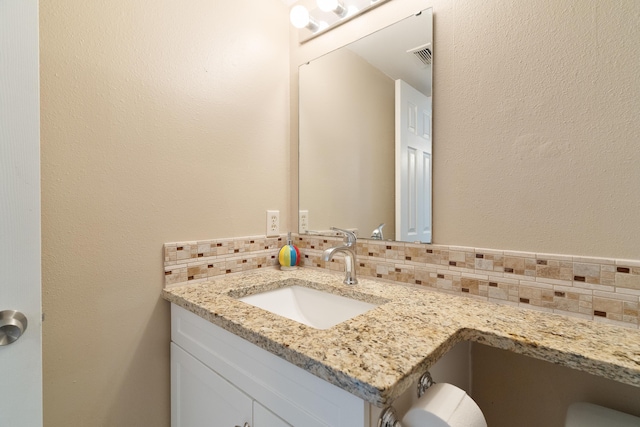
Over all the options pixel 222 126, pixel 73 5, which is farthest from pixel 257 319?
pixel 73 5

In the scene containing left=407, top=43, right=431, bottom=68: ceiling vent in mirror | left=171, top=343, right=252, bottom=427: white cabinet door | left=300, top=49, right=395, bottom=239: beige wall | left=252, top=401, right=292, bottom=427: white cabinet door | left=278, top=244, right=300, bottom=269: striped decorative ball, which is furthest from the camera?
left=278, top=244, right=300, bottom=269: striped decorative ball

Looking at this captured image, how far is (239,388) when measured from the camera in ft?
2.47

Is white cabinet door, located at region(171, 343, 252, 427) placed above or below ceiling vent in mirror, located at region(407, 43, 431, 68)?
below

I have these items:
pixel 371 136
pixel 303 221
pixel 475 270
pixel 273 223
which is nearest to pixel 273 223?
pixel 273 223

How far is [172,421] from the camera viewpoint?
40.6 inches

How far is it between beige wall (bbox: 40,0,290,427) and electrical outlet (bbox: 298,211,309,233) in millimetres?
253

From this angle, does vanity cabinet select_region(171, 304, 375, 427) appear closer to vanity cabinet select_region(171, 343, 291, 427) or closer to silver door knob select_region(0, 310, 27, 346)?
vanity cabinet select_region(171, 343, 291, 427)

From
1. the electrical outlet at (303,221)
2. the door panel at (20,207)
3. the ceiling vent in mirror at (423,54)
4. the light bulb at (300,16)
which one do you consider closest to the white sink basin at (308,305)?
the electrical outlet at (303,221)

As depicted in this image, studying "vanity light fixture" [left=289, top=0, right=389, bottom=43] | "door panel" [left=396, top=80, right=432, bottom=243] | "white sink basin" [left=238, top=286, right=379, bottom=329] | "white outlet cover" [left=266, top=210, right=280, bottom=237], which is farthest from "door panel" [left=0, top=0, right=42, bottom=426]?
"door panel" [left=396, top=80, right=432, bottom=243]

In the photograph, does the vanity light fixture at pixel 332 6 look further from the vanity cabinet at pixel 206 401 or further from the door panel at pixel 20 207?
the vanity cabinet at pixel 206 401

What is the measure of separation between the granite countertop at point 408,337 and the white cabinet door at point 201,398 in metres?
0.18

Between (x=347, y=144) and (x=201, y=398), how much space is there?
1084 millimetres

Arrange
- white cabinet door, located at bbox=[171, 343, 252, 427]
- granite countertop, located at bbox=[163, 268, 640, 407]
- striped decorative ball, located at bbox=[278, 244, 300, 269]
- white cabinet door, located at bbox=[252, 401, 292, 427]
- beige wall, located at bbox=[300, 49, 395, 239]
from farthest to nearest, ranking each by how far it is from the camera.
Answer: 1. striped decorative ball, located at bbox=[278, 244, 300, 269]
2. beige wall, located at bbox=[300, 49, 395, 239]
3. white cabinet door, located at bbox=[171, 343, 252, 427]
4. white cabinet door, located at bbox=[252, 401, 292, 427]
5. granite countertop, located at bbox=[163, 268, 640, 407]

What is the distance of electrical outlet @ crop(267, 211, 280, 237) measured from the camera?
1.34 metres
